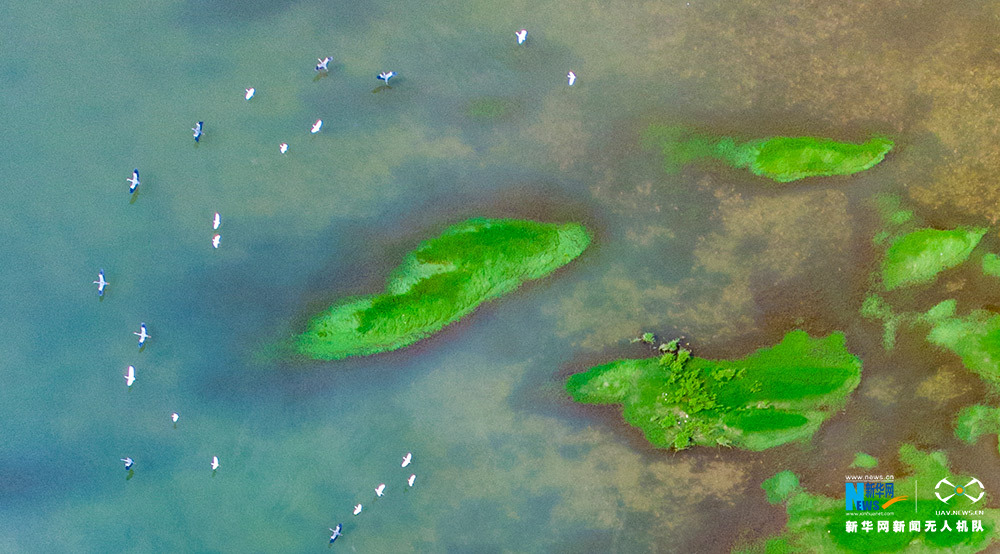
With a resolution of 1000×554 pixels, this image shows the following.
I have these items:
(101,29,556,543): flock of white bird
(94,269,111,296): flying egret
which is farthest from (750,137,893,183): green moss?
(94,269,111,296): flying egret

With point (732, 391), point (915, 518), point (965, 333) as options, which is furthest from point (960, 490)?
point (732, 391)

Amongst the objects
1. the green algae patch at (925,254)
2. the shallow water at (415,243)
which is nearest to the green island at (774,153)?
the shallow water at (415,243)

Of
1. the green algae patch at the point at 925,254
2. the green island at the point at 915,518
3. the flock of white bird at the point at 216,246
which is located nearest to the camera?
the green algae patch at the point at 925,254

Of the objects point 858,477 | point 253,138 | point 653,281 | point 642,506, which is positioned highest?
point 253,138

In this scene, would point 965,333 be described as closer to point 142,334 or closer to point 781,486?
point 781,486

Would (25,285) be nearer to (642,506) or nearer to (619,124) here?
(619,124)

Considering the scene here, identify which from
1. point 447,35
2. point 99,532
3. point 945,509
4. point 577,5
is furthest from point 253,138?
point 945,509

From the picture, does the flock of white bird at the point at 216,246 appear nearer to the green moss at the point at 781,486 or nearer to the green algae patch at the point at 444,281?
the green algae patch at the point at 444,281
